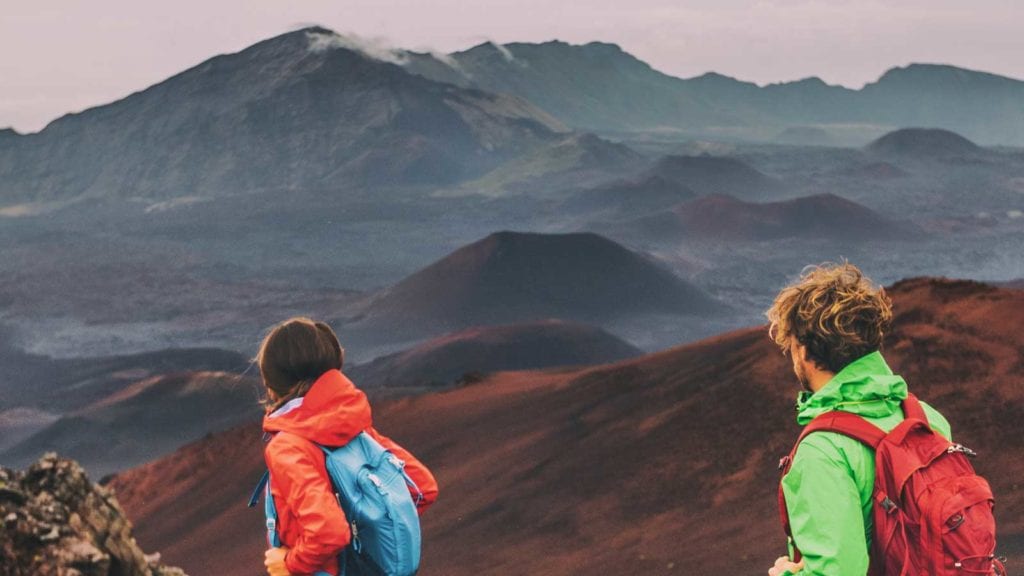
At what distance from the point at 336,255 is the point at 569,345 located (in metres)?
61.5

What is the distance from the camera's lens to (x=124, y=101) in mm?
155500

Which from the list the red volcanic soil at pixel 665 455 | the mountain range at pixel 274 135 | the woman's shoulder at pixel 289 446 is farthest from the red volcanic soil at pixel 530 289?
the mountain range at pixel 274 135

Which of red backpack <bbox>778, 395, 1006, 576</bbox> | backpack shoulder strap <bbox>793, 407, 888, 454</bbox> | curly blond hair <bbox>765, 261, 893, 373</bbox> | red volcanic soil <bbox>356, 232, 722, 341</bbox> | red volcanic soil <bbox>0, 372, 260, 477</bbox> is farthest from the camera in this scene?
red volcanic soil <bbox>356, 232, 722, 341</bbox>

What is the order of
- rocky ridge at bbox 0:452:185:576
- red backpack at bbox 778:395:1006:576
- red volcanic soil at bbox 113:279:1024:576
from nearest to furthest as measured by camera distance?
red backpack at bbox 778:395:1006:576 → rocky ridge at bbox 0:452:185:576 → red volcanic soil at bbox 113:279:1024:576

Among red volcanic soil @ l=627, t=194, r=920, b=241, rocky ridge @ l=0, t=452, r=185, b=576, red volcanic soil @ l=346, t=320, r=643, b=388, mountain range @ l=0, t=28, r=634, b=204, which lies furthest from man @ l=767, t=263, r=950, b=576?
mountain range @ l=0, t=28, r=634, b=204

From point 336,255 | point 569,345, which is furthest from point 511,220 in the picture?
point 569,345

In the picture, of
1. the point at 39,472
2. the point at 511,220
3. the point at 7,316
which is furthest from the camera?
the point at 511,220

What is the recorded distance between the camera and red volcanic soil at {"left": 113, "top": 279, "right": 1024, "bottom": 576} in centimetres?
1319

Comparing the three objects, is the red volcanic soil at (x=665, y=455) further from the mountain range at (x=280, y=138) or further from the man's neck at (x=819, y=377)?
the mountain range at (x=280, y=138)

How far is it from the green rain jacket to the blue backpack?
118cm

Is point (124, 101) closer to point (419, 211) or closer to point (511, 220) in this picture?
point (419, 211)

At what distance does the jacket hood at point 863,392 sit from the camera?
279cm

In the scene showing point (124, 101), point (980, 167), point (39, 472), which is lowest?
point (980, 167)

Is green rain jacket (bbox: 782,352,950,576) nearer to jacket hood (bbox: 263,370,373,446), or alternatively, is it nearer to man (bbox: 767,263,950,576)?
man (bbox: 767,263,950,576)
